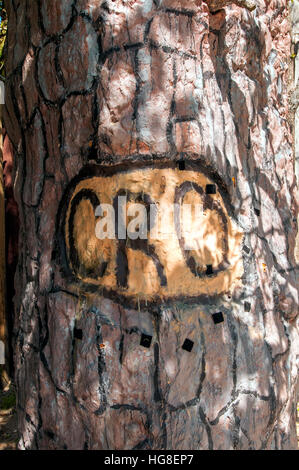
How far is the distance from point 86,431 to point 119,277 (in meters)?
0.65

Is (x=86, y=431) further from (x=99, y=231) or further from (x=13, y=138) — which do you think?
(x=13, y=138)

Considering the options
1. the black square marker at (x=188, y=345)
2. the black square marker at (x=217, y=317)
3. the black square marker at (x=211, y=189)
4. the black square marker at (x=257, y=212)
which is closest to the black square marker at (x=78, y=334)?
the black square marker at (x=188, y=345)

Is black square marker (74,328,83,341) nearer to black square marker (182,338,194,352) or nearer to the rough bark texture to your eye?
the rough bark texture

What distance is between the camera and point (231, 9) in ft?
6.84

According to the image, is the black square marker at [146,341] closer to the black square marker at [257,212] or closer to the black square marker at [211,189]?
the black square marker at [211,189]

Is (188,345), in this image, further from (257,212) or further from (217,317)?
(257,212)

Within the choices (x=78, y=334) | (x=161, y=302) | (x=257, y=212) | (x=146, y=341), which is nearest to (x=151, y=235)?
(x=161, y=302)

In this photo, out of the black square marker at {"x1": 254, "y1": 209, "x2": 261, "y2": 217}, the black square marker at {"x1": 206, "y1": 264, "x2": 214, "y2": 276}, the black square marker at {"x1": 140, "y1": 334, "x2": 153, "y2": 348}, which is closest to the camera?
the black square marker at {"x1": 140, "y1": 334, "x2": 153, "y2": 348}

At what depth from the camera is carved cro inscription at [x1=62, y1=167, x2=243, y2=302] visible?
73.3 inches

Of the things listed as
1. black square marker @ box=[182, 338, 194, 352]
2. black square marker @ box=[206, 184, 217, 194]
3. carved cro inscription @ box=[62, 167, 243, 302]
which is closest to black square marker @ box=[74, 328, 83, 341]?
carved cro inscription @ box=[62, 167, 243, 302]

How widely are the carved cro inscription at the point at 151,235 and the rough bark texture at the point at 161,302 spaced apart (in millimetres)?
67

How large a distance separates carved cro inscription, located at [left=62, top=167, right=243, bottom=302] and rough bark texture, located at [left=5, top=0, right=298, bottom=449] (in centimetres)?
7
